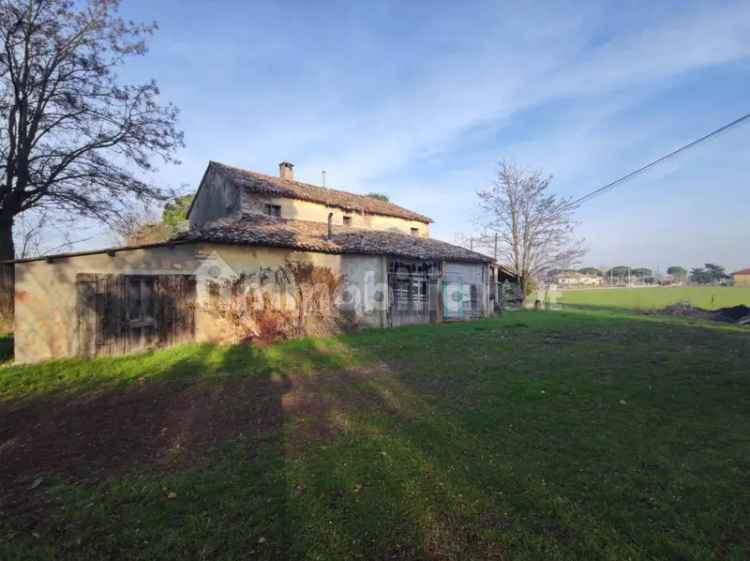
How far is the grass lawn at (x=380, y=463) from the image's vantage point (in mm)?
2680

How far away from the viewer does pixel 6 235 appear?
1162cm

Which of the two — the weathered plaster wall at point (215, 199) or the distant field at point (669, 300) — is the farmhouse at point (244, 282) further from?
the distant field at point (669, 300)

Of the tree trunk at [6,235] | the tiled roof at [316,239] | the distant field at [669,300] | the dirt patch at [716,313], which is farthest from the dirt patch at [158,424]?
the distant field at [669,300]

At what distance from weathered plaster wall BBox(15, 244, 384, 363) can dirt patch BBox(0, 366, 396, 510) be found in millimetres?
3717

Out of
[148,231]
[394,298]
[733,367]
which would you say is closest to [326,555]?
[733,367]

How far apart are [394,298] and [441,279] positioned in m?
3.06

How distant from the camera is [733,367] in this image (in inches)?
306

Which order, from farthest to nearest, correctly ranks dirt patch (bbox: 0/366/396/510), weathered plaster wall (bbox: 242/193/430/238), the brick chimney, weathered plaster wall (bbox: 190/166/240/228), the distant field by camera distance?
1. the distant field
2. the brick chimney
3. weathered plaster wall (bbox: 190/166/240/228)
4. weathered plaster wall (bbox: 242/193/430/238)
5. dirt patch (bbox: 0/366/396/510)

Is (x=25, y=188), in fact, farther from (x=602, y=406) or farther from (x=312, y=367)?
(x=602, y=406)

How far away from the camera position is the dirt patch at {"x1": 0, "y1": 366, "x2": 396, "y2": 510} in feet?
13.4

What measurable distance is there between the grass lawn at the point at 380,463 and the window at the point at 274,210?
35.3 ft

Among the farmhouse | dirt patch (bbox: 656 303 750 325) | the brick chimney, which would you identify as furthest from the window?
dirt patch (bbox: 656 303 750 325)

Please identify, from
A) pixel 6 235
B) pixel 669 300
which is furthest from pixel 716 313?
pixel 6 235

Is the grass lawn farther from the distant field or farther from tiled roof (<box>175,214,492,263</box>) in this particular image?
the distant field
